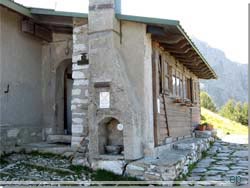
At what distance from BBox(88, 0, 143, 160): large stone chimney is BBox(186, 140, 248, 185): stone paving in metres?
1.62

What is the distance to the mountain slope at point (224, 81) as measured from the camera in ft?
206

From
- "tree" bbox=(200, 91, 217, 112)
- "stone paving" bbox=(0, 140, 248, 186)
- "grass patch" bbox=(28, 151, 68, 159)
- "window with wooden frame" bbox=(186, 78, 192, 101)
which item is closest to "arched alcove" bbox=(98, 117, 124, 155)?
"stone paving" bbox=(0, 140, 248, 186)

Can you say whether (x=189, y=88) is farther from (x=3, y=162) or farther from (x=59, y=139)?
(x=3, y=162)

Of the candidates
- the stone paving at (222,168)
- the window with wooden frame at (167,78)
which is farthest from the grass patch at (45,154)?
the window with wooden frame at (167,78)

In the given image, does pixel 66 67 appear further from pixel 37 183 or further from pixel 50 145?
pixel 37 183

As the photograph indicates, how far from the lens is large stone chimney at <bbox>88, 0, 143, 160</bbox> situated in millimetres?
6840

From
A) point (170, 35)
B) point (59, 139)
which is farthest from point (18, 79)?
point (170, 35)

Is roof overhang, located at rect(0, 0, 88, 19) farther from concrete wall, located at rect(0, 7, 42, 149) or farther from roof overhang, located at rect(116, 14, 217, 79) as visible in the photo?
roof overhang, located at rect(116, 14, 217, 79)

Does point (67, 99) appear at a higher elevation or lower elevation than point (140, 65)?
lower

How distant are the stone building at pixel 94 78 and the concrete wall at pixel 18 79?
1.0 inches

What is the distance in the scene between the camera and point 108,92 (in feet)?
23.1

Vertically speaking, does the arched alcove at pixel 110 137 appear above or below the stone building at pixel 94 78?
below

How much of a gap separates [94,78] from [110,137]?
1476 mm

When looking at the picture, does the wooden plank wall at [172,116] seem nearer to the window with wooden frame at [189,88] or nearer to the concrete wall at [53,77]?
the window with wooden frame at [189,88]
